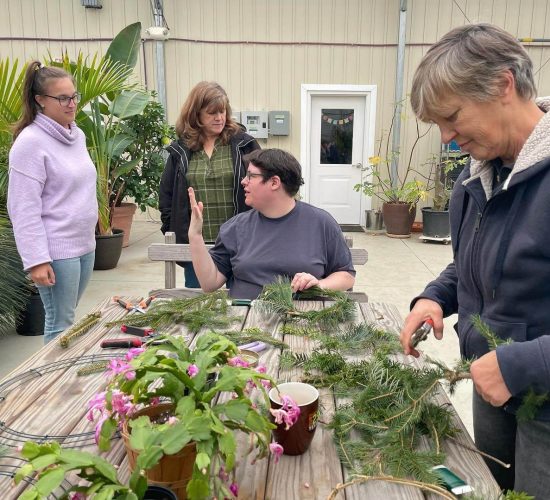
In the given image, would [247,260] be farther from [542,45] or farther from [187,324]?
[542,45]

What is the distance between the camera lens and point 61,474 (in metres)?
0.73

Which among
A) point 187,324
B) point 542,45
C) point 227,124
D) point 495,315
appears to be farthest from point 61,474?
point 542,45

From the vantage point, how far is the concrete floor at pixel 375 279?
12.7ft

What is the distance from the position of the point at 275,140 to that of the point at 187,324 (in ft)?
23.4

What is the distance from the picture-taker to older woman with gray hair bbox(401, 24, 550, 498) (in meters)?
1.15

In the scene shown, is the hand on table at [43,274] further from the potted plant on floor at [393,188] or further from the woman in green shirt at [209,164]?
the potted plant on floor at [393,188]

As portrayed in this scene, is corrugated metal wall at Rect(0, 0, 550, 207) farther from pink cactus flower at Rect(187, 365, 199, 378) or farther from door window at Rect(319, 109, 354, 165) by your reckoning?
Answer: pink cactus flower at Rect(187, 365, 199, 378)

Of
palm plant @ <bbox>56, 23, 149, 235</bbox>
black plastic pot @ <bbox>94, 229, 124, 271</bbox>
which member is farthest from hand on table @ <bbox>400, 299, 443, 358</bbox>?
black plastic pot @ <bbox>94, 229, 124, 271</bbox>

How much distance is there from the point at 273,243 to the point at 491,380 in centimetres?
159

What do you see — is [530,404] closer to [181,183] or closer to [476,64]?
[476,64]

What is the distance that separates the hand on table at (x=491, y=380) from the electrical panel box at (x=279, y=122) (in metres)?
7.77

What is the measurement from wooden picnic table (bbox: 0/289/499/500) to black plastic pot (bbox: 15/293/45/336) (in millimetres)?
2420

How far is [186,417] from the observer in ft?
2.79

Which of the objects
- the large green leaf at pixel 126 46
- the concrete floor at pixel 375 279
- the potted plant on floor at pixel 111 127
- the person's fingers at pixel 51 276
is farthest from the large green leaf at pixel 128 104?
the person's fingers at pixel 51 276
